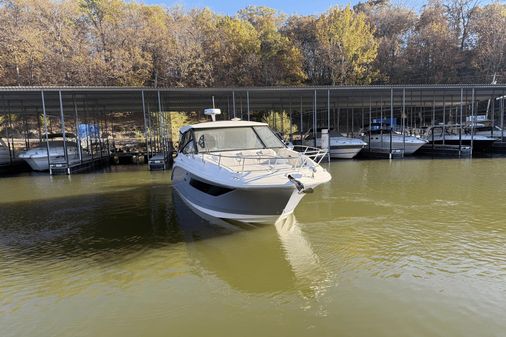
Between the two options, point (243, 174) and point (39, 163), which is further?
point (39, 163)

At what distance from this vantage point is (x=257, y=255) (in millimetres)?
5949

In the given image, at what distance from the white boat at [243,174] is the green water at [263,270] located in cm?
48

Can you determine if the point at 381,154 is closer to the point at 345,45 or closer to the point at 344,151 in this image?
the point at 344,151

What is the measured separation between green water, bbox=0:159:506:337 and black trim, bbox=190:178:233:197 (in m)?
0.77

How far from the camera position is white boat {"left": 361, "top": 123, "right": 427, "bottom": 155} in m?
20.4

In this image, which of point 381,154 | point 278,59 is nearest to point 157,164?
point 381,154

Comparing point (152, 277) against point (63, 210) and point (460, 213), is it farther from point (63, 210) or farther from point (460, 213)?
point (460, 213)

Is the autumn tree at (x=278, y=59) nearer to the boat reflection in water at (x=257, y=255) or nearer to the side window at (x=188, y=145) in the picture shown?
the side window at (x=188, y=145)

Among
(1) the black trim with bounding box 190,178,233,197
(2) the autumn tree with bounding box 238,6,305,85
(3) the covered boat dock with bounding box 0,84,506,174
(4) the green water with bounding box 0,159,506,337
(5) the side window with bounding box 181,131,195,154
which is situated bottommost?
(4) the green water with bounding box 0,159,506,337

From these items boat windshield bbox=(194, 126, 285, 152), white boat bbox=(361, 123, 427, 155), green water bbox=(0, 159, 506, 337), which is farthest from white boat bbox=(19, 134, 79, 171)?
white boat bbox=(361, 123, 427, 155)

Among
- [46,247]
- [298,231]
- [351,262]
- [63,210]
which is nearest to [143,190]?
[63,210]

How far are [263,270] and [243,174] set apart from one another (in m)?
1.79

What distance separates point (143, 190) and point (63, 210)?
3.02 meters

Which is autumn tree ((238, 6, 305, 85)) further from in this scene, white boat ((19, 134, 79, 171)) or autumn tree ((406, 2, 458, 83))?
white boat ((19, 134, 79, 171))
